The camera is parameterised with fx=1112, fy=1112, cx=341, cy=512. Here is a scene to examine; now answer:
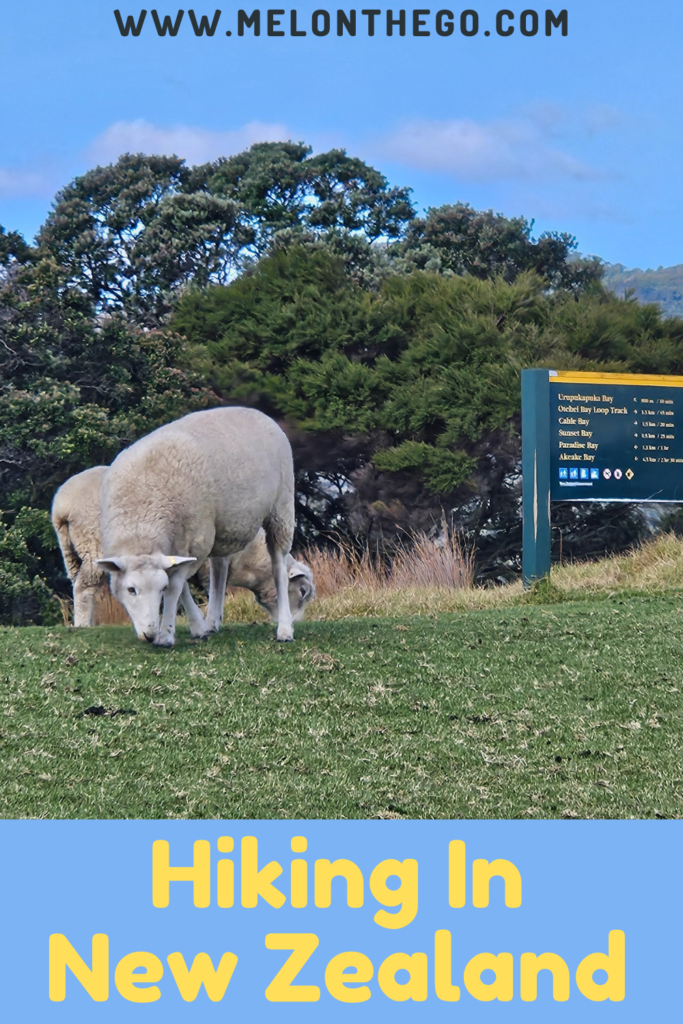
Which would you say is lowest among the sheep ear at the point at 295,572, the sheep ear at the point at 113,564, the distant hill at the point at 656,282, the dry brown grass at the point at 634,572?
the dry brown grass at the point at 634,572

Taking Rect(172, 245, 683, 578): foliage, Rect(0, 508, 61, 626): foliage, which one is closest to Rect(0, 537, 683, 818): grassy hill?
Rect(0, 508, 61, 626): foliage

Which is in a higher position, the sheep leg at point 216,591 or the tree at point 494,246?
the tree at point 494,246

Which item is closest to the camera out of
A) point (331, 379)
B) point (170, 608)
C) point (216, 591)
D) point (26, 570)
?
point (170, 608)

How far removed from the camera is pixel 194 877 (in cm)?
430

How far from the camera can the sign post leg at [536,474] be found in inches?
549

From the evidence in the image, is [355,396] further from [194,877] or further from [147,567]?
[194,877]

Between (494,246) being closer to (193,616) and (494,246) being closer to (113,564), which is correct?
(193,616)

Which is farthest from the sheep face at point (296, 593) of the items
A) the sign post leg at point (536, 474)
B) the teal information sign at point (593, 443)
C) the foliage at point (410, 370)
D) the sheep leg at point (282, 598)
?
the foliage at point (410, 370)

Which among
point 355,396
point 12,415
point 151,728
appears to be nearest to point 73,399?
point 12,415

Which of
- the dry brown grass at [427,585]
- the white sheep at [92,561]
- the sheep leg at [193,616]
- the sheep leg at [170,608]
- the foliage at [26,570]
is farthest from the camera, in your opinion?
the foliage at [26,570]

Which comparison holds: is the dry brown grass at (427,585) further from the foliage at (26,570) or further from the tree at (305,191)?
the tree at (305,191)

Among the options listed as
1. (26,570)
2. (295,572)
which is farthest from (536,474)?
(26,570)

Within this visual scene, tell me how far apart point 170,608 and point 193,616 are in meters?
0.76

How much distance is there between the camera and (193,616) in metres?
9.48
